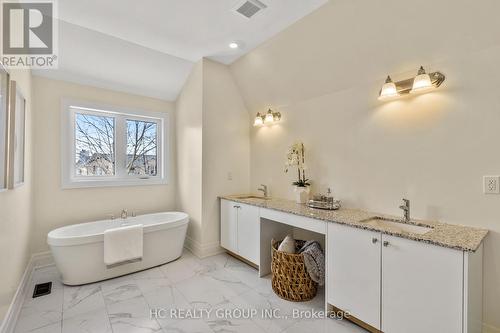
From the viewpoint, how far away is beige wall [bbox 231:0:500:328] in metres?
1.56

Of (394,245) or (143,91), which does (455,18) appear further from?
(143,91)

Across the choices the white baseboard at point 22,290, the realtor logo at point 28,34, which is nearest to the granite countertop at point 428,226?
the white baseboard at point 22,290

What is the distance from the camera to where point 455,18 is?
1552mm

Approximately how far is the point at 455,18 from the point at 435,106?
593mm

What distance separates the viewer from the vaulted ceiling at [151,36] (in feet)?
6.73

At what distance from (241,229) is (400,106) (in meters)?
2.09

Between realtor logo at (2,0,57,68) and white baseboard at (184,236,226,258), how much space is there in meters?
2.58

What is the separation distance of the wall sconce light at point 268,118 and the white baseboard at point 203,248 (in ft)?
5.99

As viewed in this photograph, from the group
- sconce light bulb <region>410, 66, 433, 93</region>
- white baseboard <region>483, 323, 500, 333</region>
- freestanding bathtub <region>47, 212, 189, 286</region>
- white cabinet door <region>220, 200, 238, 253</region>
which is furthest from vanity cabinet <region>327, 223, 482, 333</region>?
freestanding bathtub <region>47, 212, 189, 286</region>

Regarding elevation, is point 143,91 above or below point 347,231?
above

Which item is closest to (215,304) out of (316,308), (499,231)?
(316,308)

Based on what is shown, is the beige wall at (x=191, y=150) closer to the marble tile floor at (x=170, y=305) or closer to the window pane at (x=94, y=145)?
the marble tile floor at (x=170, y=305)

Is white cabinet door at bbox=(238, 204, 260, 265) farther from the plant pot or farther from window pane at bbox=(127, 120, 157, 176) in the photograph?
window pane at bbox=(127, 120, 157, 176)

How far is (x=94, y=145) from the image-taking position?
10.5ft
